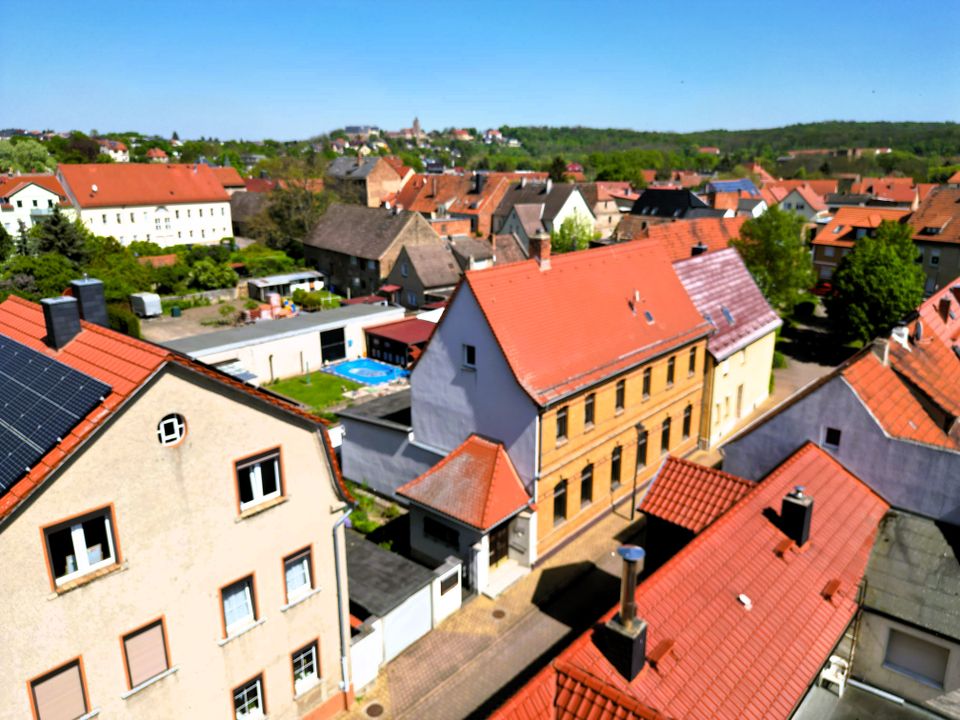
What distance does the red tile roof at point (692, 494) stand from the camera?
62.1ft

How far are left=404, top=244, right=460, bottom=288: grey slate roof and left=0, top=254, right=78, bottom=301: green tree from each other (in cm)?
2696

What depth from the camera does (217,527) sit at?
14.3 metres

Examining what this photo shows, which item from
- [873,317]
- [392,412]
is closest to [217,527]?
[392,412]

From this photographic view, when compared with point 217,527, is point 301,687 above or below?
below

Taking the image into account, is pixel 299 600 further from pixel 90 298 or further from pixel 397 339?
pixel 397 339

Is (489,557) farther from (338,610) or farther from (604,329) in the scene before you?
(604,329)

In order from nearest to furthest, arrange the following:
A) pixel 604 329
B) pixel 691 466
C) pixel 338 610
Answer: pixel 338 610
pixel 691 466
pixel 604 329

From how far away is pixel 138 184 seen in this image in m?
82.6

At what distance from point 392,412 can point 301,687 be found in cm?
1458

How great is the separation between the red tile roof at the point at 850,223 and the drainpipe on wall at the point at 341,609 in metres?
67.4

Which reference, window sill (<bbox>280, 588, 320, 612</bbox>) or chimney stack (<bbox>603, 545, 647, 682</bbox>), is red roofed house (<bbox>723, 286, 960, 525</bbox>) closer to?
chimney stack (<bbox>603, 545, 647, 682</bbox>)

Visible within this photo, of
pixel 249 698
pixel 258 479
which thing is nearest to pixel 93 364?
pixel 258 479

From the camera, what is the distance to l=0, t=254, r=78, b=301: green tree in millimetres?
50781

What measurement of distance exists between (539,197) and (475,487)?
66598 mm
